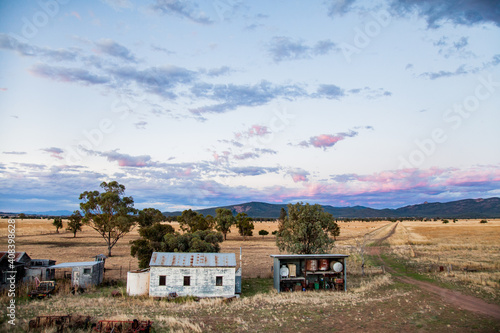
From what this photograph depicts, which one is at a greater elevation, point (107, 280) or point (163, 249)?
point (163, 249)

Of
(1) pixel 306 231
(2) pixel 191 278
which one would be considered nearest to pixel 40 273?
(2) pixel 191 278

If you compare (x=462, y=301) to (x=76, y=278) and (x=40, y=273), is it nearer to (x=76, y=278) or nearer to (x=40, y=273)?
(x=76, y=278)

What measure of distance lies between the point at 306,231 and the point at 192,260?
1346cm

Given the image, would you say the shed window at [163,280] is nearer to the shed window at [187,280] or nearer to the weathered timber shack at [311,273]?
the shed window at [187,280]

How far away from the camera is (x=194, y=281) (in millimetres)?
26422

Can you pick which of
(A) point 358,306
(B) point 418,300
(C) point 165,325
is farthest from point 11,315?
(B) point 418,300

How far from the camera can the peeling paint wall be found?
85.7ft

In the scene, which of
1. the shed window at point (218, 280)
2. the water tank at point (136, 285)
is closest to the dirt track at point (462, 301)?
the shed window at point (218, 280)

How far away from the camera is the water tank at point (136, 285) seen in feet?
86.1

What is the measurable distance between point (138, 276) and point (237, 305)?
8011mm

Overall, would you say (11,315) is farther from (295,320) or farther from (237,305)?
(295,320)

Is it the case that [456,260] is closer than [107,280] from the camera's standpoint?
No

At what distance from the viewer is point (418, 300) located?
81.1 ft

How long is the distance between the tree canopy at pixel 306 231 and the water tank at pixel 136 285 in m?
15.3
